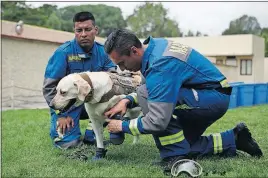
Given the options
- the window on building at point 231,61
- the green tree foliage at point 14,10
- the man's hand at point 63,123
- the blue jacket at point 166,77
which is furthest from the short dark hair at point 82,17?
the green tree foliage at point 14,10

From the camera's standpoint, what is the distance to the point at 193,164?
3.55m

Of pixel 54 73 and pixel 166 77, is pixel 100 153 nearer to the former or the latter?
pixel 54 73

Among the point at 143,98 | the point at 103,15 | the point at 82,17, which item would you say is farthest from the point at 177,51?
the point at 103,15

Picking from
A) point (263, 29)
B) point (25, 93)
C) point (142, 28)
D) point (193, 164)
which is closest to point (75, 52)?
point (193, 164)

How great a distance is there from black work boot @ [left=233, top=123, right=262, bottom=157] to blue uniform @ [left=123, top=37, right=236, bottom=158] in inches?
15.9

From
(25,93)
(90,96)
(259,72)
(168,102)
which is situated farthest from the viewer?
(259,72)

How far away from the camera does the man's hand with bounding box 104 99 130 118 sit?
159 inches

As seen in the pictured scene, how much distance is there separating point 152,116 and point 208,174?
658mm

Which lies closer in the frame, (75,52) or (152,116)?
(152,116)

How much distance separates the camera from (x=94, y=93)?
4.21m

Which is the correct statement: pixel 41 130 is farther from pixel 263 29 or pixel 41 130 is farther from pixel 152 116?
pixel 263 29

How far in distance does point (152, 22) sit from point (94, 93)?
56.9m

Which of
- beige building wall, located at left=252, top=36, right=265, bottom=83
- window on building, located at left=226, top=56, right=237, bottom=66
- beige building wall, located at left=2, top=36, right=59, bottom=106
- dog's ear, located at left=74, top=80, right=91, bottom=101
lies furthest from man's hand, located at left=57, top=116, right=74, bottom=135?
window on building, located at left=226, top=56, right=237, bottom=66

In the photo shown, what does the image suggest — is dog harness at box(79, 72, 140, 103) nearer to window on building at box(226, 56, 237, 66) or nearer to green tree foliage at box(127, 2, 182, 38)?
window on building at box(226, 56, 237, 66)
